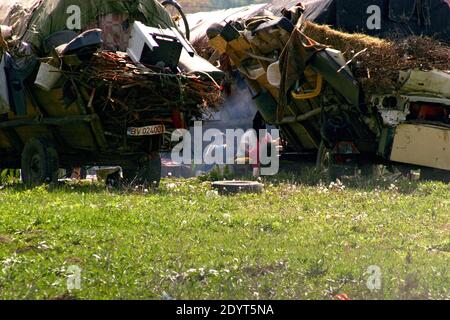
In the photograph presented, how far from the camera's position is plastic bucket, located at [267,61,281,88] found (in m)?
17.0

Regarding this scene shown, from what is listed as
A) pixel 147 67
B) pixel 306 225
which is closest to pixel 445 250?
pixel 306 225

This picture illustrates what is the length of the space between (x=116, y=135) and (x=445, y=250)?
6399mm

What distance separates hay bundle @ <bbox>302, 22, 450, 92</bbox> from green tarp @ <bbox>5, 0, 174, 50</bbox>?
335 centimetres

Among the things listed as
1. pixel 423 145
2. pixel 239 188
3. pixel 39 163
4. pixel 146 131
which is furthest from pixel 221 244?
pixel 423 145

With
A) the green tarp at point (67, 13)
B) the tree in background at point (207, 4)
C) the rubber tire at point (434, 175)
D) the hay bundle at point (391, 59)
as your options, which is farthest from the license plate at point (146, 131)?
the tree in background at point (207, 4)

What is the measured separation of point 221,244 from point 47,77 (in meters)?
5.61

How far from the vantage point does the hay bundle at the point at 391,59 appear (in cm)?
1561

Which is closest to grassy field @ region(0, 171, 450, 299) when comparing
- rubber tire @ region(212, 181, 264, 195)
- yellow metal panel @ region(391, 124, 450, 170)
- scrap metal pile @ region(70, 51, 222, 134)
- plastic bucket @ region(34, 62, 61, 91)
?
rubber tire @ region(212, 181, 264, 195)

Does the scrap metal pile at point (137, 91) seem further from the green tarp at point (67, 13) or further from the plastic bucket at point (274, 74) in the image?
the plastic bucket at point (274, 74)

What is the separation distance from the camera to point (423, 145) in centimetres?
1588

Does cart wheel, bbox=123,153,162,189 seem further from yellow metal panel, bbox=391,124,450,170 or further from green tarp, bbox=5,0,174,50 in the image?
yellow metal panel, bbox=391,124,450,170

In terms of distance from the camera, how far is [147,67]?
14.1m

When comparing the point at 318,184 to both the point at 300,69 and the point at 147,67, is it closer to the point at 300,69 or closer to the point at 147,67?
the point at 300,69

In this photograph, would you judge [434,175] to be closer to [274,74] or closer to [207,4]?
[274,74]
